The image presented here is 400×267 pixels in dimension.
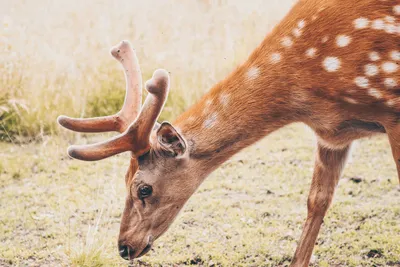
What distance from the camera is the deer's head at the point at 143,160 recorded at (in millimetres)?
3746

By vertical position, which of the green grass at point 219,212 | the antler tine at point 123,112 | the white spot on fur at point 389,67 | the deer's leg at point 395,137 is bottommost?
the green grass at point 219,212

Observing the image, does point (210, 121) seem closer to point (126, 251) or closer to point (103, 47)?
point (126, 251)

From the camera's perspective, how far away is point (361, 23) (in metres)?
3.73

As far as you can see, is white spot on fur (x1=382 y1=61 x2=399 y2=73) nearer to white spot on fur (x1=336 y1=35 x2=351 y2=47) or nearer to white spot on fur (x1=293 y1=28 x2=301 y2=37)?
white spot on fur (x1=336 y1=35 x2=351 y2=47)

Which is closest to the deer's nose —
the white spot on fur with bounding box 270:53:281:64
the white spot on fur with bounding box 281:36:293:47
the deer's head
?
the deer's head

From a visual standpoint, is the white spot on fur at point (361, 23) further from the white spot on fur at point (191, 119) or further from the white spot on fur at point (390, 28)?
the white spot on fur at point (191, 119)

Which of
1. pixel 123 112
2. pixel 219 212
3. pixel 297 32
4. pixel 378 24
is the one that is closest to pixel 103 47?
pixel 219 212

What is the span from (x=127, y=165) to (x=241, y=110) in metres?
2.84

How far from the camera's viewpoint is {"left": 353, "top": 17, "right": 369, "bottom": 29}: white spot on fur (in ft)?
12.2

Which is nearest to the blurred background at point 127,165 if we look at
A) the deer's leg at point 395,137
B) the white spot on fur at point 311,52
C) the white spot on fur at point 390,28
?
the white spot on fur at point 311,52

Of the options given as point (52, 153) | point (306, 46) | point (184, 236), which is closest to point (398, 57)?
point (306, 46)

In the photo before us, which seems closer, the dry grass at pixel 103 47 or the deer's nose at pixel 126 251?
the deer's nose at pixel 126 251

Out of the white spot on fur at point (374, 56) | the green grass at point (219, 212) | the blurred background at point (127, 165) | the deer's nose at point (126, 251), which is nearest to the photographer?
the white spot on fur at point (374, 56)

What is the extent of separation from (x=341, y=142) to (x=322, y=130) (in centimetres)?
16
